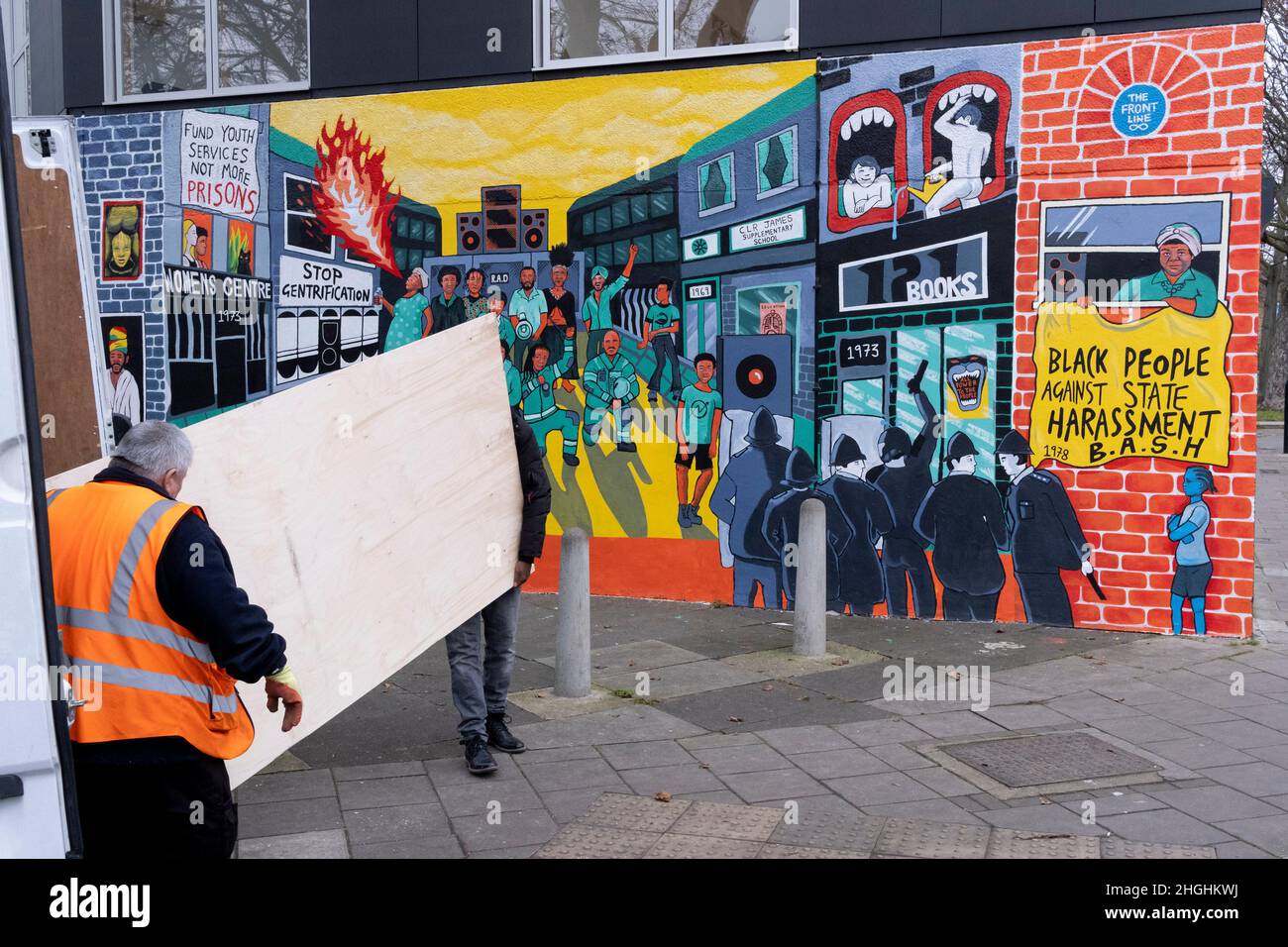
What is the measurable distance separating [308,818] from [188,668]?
1999 millimetres

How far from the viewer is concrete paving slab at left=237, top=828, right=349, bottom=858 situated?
480 cm

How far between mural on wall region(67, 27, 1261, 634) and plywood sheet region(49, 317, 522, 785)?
12.7 ft

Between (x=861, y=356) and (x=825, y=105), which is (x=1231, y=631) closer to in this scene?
(x=861, y=356)

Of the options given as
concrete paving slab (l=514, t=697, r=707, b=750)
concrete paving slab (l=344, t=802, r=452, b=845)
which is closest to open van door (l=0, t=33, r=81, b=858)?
concrete paving slab (l=344, t=802, r=452, b=845)

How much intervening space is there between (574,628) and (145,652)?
12.4 feet

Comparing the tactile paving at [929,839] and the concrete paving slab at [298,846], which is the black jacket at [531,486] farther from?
the tactile paving at [929,839]

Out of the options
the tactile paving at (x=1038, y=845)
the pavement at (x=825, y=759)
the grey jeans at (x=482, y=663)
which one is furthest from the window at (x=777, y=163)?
the tactile paving at (x=1038, y=845)

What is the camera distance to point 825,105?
9.15 metres

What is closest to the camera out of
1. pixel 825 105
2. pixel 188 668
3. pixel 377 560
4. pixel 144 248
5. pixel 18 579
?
pixel 18 579

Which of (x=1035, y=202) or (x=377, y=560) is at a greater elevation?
(x=1035, y=202)

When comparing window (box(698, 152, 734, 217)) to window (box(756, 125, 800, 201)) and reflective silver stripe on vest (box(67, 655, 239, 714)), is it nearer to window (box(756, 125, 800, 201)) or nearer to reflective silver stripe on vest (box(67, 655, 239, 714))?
window (box(756, 125, 800, 201))

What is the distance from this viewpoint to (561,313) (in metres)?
9.99

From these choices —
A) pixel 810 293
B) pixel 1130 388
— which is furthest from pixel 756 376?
pixel 1130 388
